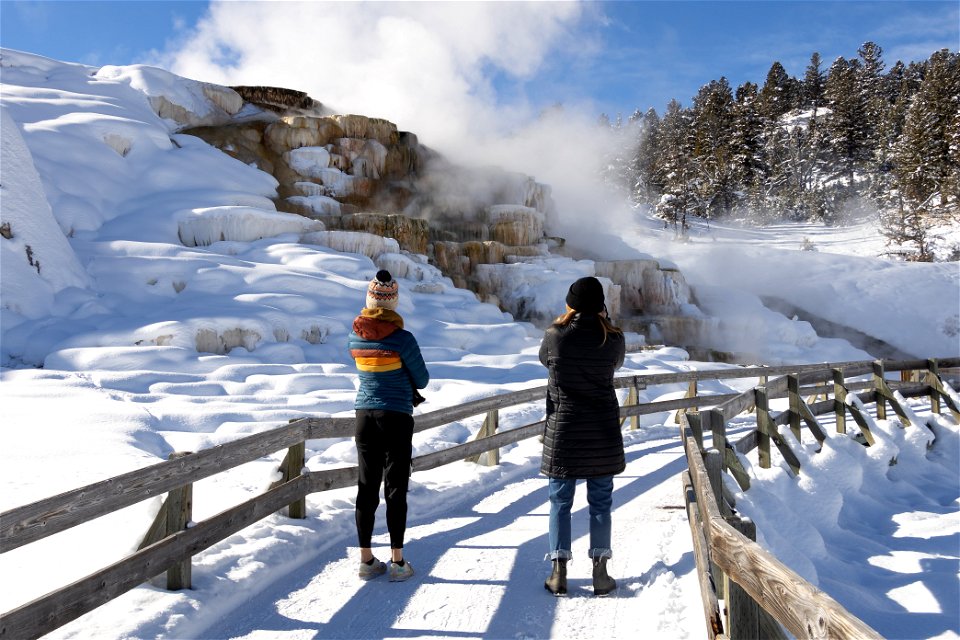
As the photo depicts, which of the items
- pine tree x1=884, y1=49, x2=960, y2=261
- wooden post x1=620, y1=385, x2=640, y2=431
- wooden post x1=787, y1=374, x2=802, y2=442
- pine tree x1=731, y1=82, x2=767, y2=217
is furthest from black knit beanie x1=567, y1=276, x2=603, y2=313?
pine tree x1=731, y1=82, x2=767, y2=217

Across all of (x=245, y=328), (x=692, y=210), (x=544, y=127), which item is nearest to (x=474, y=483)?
(x=245, y=328)

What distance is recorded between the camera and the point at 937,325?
27609 millimetres

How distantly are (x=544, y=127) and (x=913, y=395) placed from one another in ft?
179

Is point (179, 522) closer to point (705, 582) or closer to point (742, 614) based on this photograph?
point (705, 582)

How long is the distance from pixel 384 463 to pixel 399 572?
0.75 meters

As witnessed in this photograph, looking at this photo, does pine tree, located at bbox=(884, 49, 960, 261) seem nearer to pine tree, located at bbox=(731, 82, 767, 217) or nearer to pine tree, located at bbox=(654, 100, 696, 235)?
pine tree, located at bbox=(731, 82, 767, 217)

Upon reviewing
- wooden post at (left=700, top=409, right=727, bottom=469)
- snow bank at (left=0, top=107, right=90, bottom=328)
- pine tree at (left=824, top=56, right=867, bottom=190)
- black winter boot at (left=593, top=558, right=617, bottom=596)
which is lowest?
black winter boot at (left=593, top=558, right=617, bottom=596)

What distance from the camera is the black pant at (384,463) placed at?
14.1 ft

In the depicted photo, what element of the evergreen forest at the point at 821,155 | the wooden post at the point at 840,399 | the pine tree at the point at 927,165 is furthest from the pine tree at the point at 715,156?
the wooden post at the point at 840,399

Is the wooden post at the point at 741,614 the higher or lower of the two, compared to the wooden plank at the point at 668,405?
higher

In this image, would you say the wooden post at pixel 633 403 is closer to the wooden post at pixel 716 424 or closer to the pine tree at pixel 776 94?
the wooden post at pixel 716 424

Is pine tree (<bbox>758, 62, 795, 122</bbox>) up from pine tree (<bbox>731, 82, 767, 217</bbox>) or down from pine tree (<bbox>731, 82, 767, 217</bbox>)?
up

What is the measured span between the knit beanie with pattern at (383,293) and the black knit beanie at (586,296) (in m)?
1.20

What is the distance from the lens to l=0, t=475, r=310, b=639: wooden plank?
2.83 metres
